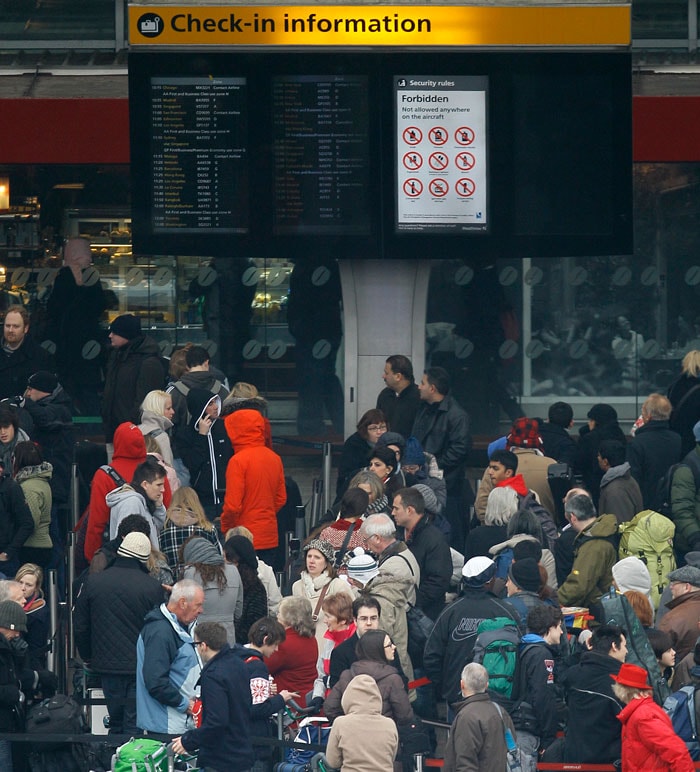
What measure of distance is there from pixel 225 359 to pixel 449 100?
11.5 ft

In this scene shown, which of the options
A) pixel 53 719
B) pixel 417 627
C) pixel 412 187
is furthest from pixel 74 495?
pixel 417 627

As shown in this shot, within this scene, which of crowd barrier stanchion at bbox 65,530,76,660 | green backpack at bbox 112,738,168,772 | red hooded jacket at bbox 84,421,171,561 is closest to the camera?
green backpack at bbox 112,738,168,772

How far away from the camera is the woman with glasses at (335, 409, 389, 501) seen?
12180 millimetres

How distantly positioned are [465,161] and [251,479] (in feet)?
13.3

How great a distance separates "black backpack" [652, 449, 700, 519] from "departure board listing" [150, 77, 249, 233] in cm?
435

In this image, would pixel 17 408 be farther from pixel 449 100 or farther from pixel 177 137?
pixel 449 100

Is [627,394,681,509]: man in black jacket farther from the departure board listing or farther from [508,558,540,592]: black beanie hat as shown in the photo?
the departure board listing

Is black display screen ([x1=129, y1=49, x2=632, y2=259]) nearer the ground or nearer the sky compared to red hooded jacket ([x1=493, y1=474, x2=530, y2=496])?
nearer the sky

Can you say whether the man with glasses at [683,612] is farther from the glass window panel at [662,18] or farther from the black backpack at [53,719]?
the glass window panel at [662,18]

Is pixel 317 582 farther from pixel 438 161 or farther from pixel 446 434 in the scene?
pixel 438 161

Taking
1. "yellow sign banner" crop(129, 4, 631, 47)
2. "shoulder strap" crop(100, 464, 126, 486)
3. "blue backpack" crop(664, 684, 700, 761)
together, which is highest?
"yellow sign banner" crop(129, 4, 631, 47)

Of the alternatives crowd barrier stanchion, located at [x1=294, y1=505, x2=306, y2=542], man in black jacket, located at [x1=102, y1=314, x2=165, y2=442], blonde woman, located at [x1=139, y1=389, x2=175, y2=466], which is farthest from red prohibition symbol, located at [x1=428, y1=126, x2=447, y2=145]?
blonde woman, located at [x1=139, y1=389, x2=175, y2=466]

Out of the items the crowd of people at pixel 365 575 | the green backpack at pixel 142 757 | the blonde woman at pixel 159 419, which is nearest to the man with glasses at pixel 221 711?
the crowd of people at pixel 365 575

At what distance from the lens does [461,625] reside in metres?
9.00
